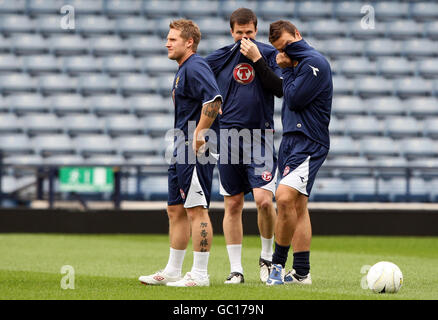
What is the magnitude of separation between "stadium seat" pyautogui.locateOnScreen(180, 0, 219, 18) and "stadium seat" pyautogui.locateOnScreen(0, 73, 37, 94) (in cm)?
402

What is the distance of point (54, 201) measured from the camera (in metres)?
12.3

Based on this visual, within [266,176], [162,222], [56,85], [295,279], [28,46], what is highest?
[28,46]

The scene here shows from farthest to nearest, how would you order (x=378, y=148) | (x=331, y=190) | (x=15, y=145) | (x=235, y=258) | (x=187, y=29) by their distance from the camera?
(x=378, y=148) < (x=15, y=145) < (x=331, y=190) < (x=235, y=258) < (x=187, y=29)

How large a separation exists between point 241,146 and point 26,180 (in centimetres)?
741

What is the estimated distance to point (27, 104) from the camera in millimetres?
16406

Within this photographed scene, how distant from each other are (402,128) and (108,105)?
6197 mm

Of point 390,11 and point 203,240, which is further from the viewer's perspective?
point 390,11

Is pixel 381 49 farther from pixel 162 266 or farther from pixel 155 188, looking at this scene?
pixel 162 266

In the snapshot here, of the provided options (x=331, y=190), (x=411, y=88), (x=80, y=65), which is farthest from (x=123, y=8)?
(x=331, y=190)

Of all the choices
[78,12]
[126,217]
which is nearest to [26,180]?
[126,217]

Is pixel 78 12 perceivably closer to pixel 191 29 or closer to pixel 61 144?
pixel 61 144

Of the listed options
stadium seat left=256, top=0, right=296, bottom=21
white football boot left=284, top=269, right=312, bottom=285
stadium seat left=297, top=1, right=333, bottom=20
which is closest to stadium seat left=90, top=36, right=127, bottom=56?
stadium seat left=256, top=0, right=296, bottom=21

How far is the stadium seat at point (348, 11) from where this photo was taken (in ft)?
61.5

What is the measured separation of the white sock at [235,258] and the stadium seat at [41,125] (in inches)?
418
